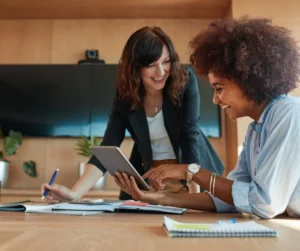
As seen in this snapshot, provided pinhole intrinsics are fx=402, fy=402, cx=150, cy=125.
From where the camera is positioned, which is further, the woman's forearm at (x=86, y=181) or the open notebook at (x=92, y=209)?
the woman's forearm at (x=86, y=181)

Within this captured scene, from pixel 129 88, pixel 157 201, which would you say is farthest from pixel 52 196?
pixel 129 88

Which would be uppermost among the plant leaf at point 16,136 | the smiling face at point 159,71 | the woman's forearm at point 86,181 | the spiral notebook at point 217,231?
the smiling face at point 159,71

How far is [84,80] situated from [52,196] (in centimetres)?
224

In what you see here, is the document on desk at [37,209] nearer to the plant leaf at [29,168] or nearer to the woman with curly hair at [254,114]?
the woman with curly hair at [254,114]

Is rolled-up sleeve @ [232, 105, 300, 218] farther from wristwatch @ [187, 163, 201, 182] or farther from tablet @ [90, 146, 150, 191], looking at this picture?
tablet @ [90, 146, 150, 191]

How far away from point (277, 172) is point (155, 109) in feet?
2.71

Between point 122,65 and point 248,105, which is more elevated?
point 122,65

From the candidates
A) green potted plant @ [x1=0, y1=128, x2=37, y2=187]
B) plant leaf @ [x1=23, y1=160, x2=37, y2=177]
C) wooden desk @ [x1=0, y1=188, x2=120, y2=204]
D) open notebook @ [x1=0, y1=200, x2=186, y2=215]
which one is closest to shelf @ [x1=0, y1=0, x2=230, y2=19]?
green potted plant @ [x1=0, y1=128, x2=37, y2=187]

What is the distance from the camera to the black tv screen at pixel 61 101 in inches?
141

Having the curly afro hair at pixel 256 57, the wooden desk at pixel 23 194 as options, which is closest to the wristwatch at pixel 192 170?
the curly afro hair at pixel 256 57

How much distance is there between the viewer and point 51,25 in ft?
12.6

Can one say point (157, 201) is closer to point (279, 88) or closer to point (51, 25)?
point (279, 88)

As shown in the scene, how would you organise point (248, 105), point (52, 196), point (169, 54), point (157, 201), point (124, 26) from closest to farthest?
1. point (248, 105)
2. point (157, 201)
3. point (52, 196)
4. point (169, 54)
5. point (124, 26)

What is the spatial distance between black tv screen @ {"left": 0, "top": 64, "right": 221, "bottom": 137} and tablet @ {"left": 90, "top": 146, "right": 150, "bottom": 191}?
2.22 metres
